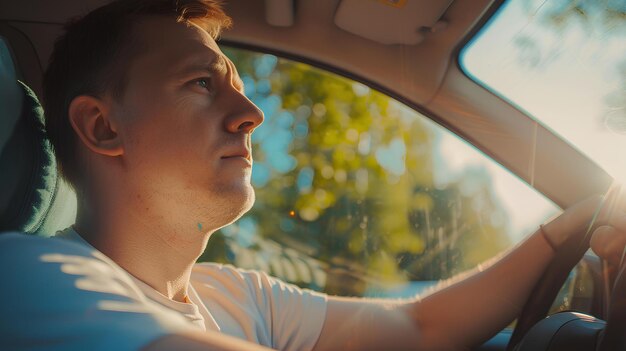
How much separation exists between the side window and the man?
220 millimetres

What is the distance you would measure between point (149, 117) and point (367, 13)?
89cm

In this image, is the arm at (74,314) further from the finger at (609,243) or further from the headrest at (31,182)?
the finger at (609,243)

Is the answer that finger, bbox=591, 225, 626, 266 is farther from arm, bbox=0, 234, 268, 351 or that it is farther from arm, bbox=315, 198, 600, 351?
arm, bbox=0, 234, 268, 351

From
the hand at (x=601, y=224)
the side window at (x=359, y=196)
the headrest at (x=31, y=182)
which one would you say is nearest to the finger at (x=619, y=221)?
the hand at (x=601, y=224)

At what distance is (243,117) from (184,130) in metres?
0.17

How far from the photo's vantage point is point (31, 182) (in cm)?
139

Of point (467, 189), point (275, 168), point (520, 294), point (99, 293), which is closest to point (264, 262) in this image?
point (275, 168)

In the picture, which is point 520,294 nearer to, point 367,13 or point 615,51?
point 615,51

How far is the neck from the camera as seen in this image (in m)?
1.41

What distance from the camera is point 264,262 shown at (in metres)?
4.20

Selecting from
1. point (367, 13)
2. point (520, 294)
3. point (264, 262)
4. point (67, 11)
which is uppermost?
point (367, 13)

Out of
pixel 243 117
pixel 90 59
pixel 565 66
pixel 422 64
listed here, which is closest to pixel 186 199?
pixel 243 117

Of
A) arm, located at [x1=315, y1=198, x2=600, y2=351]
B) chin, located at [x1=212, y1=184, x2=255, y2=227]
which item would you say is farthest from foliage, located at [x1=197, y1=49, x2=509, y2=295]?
chin, located at [x1=212, y1=184, x2=255, y2=227]

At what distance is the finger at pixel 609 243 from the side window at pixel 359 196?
11.3 inches
